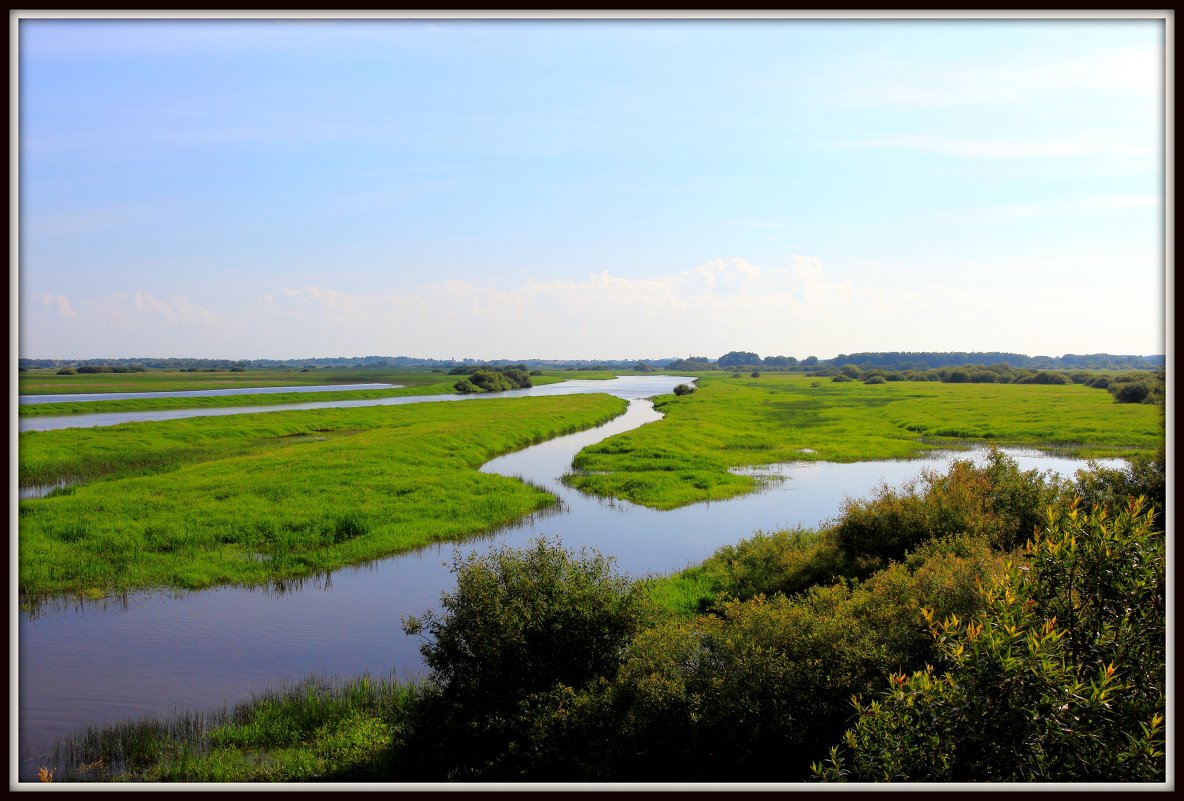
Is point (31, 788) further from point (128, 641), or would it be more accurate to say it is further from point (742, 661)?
point (128, 641)

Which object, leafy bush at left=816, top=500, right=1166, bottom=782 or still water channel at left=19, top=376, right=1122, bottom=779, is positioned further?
still water channel at left=19, top=376, right=1122, bottom=779

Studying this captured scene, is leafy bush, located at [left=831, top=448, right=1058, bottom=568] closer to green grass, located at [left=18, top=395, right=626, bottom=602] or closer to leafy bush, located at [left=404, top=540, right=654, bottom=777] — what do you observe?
leafy bush, located at [left=404, top=540, right=654, bottom=777]

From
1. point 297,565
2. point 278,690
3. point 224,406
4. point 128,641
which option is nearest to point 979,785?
point 278,690

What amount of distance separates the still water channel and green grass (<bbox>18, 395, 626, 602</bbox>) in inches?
59.7

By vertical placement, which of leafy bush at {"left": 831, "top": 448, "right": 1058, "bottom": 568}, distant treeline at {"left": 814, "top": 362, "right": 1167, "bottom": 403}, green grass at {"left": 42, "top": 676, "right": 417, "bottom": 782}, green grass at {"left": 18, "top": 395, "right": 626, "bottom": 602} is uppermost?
distant treeline at {"left": 814, "top": 362, "right": 1167, "bottom": 403}

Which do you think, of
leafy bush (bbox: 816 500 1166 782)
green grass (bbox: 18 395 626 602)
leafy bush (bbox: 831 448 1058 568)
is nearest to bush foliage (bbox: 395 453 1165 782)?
leafy bush (bbox: 816 500 1166 782)

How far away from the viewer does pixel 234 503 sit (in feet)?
90.2

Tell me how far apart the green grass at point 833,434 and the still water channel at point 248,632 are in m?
5.53

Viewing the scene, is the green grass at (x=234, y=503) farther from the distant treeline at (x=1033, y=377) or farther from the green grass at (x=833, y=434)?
the distant treeline at (x=1033, y=377)

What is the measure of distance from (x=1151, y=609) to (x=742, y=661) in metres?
4.87

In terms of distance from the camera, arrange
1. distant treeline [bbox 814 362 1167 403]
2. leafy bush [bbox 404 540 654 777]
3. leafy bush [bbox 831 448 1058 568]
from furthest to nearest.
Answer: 1. distant treeline [bbox 814 362 1167 403]
2. leafy bush [bbox 831 448 1058 568]
3. leafy bush [bbox 404 540 654 777]

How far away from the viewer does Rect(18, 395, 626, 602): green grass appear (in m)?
21.2

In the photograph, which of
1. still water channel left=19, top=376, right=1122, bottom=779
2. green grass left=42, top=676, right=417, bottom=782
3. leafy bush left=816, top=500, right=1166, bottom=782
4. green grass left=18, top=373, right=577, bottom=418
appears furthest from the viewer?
green grass left=18, top=373, right=577, bottom=418

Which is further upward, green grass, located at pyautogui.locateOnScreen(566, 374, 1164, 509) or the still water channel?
green grass, located at pyautogui.locateOnScreen(566, 374, 1164, 509)
